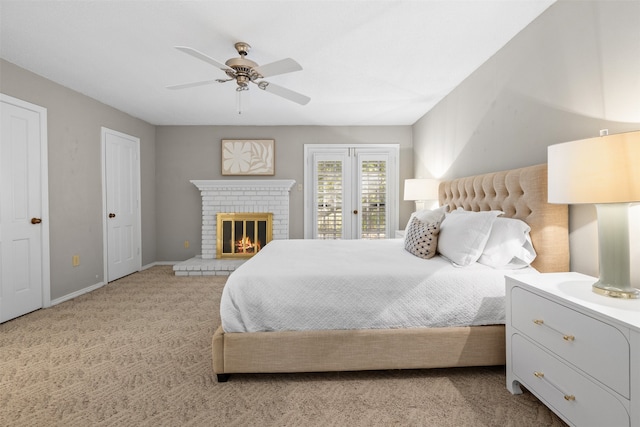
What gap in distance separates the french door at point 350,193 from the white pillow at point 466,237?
2.79 m

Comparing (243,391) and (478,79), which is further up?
(478,79)

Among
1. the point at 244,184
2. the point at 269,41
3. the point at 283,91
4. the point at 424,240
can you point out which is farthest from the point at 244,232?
the point at 424,240

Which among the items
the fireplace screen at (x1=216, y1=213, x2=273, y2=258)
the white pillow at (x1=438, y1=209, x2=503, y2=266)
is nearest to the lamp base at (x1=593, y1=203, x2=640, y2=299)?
the white pillow at (x1=438, y1=209, x2=503, y2=266)

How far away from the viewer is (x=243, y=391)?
5.67ft

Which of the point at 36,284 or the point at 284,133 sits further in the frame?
the point at 284,133

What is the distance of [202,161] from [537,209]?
188 inches

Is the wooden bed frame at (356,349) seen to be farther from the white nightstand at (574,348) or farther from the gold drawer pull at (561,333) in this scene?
the gold drawer pull at (561,333)

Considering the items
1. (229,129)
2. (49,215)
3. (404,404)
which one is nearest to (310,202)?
(229,129)

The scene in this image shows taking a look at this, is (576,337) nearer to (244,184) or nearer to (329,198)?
(329,198)

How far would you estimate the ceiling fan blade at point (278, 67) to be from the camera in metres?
2.13

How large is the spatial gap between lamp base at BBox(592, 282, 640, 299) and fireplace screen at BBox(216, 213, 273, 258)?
4250 millimetres

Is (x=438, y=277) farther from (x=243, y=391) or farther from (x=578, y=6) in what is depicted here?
(x=578, y=6)

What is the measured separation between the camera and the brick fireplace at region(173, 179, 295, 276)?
496cm

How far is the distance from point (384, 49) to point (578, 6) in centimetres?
126
